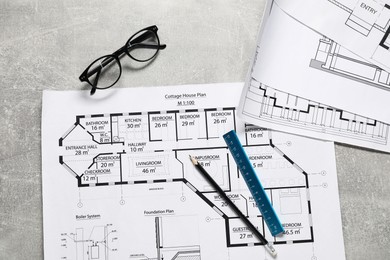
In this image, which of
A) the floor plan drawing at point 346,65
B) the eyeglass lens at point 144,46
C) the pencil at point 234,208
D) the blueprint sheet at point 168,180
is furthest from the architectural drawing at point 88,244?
the floor plan drawing at point 346,65

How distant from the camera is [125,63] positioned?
0.87m

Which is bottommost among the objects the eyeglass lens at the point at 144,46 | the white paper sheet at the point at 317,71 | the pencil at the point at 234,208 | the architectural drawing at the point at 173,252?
the architectural drawing at the point at 173,252

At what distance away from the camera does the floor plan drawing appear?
86cm

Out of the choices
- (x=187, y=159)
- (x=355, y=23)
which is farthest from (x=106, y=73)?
(x=355, y=23)

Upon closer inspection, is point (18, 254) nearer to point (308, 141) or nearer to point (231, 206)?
point (231, 206)

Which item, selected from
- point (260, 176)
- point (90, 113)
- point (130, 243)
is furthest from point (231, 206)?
point (90, 113)

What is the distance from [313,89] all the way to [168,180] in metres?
0.28

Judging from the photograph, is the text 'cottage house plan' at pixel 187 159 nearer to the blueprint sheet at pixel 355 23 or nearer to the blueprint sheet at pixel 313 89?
the blueprint sheet at pixel 313 89

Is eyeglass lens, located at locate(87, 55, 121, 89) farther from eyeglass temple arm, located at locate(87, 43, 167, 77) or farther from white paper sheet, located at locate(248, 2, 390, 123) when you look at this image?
white paper sheet, located at locate(248, 2, 390, 123)

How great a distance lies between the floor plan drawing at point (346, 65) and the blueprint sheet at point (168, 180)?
0.12 meters

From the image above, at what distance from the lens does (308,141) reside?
2.82 ft

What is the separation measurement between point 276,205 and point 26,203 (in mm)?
402

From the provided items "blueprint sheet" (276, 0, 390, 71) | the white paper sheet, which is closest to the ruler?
the white paper sheet

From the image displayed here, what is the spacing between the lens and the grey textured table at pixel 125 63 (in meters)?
0.85
